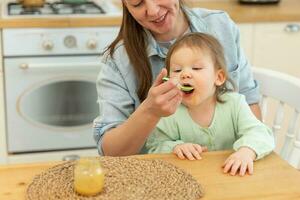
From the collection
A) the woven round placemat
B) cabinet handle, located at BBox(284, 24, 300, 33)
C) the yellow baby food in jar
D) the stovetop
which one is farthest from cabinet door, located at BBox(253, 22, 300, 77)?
the yellow baby food in jar

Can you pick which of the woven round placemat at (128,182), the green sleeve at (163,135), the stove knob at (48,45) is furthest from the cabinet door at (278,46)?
the woven round placemat at (128,182)

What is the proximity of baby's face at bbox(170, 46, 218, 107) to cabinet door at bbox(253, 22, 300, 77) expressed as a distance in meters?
1.38

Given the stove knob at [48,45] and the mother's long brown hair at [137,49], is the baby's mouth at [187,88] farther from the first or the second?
the stove knob at [48,45]

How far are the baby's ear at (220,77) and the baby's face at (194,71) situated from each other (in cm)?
4

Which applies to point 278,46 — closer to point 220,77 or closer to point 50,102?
point 50,102

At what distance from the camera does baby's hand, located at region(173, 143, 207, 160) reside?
4.47ft

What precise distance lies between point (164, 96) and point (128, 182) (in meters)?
0.23

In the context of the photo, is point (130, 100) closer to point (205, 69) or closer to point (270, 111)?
point (205, 69)

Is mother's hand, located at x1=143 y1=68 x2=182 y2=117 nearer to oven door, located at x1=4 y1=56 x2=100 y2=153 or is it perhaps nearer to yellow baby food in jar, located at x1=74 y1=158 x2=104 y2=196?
yellow baby food in jar, located at x1=74 y1=158 x2=104 y2=196

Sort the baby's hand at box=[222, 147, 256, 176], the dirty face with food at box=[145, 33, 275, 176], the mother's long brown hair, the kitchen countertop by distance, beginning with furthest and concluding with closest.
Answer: the kitchen countertop, the mother's long brown hair, the dirty face with food at box=[145, 33, 275, 176], the baby's hand at box=[222, 147, 256, 176]

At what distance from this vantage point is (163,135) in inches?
61.5

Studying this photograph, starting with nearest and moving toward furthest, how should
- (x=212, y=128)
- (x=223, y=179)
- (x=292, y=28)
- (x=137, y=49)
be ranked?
(x=223, y=179) < (x=212, y=128) < (x=137, y=49) < (x=292, y=28)

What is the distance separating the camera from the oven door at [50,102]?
2.62m

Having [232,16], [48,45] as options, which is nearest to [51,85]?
[48,45]
